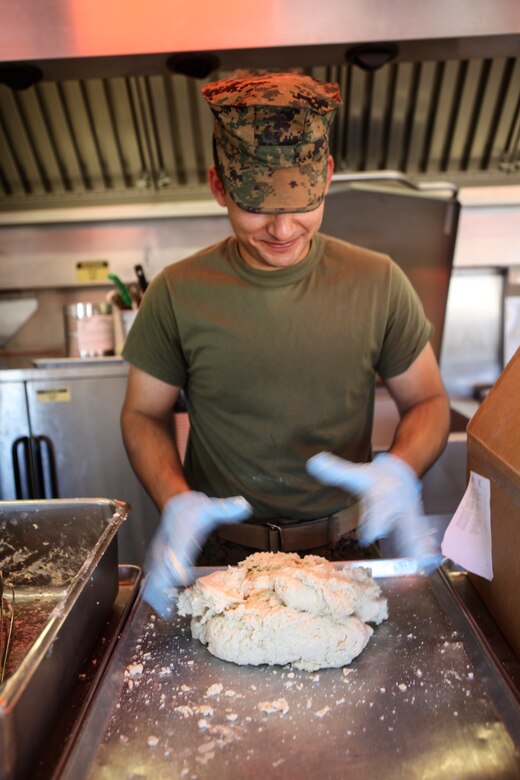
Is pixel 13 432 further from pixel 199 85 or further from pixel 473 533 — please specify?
pixel 473 533

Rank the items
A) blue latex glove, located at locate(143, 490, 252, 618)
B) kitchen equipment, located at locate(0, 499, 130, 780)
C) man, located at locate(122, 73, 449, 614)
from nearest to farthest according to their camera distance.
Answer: kitchen equipment, located at locate(0, 499, 130, 780) → blue latex glove, located at locate(143, 490, 252, 618) → man, located at locate(122, 73, 449, 614)

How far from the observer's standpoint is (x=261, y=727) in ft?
2.60

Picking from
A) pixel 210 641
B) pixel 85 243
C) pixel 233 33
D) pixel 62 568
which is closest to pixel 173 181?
pixel 85 243

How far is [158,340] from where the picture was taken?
1.51m

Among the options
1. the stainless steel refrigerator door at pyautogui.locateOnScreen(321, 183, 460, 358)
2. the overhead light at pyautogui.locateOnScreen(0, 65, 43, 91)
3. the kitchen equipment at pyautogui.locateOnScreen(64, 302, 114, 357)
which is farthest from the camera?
the kitchen equipment at pyautogui.locateOnScreen(64, 302, 114, 357)

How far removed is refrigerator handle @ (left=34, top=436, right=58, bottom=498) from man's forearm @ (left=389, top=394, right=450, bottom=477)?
1.63m

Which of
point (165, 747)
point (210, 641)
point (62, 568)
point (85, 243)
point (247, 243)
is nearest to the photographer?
point (165, 747)

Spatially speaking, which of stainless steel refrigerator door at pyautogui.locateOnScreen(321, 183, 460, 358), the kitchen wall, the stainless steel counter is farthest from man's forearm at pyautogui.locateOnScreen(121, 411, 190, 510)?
the kitchen wall

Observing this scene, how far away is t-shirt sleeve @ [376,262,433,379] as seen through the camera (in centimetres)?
148

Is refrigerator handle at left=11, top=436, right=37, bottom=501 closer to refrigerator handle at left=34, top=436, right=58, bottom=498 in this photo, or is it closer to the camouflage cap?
refrigerator handle at left=34, top=436, right=58, bottom=498

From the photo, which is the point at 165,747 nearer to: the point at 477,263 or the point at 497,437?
the point at 497,437

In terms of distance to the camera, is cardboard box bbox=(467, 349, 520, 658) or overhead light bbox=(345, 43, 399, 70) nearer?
cardboard box bbox=(467, 349, 520, 658)

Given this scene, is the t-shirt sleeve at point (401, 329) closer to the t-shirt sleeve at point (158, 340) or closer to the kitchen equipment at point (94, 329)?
the t-shirt sleeve at point (158, 340)

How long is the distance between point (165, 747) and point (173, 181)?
268 cm
